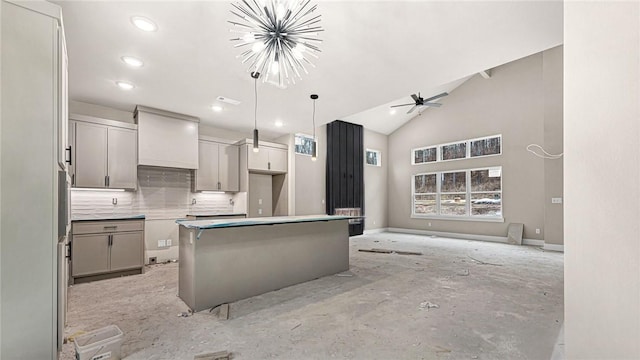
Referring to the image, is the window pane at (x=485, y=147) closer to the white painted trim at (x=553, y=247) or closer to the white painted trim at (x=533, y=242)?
the white painted trim at (x=533, y=242)

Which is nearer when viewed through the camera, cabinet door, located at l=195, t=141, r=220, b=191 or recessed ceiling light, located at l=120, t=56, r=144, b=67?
recessed ceiling light, located at l=120, t=56, r=144, b=67

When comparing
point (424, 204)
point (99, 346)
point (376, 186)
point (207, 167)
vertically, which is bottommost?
point (99, 346)

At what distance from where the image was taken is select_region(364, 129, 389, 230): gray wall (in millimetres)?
9445

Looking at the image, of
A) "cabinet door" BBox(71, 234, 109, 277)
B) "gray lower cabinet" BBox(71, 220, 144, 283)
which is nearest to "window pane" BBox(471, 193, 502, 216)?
"gray lower cabinet" BBox(71, 220, 144, 283)

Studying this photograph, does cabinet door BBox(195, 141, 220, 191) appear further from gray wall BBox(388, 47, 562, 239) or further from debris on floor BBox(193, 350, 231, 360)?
gray wall BBox(388, 47, 562, 239)

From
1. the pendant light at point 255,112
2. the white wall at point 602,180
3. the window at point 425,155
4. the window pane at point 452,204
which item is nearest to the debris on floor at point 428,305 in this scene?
the white wall at point 602,180

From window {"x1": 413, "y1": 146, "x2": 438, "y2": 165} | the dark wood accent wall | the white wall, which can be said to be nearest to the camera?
the white wall

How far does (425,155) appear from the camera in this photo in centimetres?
924

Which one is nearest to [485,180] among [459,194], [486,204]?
[486,204]

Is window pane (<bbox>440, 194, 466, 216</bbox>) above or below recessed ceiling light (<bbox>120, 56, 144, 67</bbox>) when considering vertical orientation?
below

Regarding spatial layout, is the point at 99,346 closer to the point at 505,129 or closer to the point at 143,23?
the point at 143,23

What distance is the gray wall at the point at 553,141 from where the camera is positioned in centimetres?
625

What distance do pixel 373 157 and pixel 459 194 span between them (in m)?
2.97

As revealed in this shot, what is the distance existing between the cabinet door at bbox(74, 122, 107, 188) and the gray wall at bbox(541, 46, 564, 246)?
887cm
